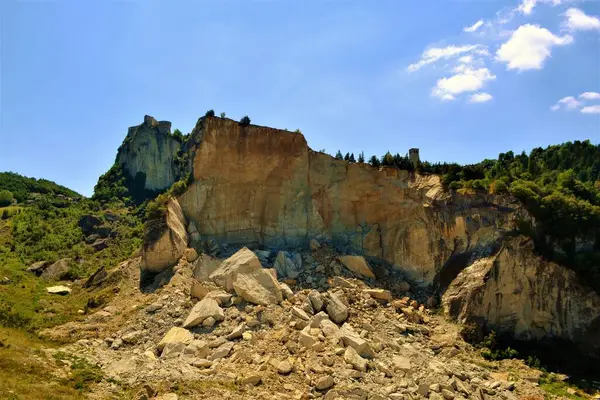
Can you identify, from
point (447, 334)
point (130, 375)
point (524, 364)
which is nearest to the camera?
point (130, 375)

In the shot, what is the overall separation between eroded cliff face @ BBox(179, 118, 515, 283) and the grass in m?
11.7

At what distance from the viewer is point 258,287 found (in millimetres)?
21438

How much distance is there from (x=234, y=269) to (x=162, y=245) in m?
5.21

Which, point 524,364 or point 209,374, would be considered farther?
point 524,364

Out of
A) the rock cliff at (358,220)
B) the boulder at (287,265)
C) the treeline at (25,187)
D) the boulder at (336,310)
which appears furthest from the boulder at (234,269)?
the treeline at (25,187)

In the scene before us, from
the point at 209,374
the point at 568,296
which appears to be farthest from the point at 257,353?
the point at 568,296

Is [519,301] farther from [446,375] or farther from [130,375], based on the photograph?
[130,375]

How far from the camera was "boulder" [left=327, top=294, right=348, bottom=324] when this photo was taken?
800 inches

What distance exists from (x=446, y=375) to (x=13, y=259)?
120 feet

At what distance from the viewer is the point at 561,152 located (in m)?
38.9

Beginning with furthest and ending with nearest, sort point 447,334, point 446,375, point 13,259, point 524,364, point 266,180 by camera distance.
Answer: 1. point 13,259
2. point 266,180
3. point 447,334
4. point 524,364
5. point 446,375

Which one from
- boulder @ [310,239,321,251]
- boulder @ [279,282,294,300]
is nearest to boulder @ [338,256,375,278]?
boulder @ [310,239,321,251]

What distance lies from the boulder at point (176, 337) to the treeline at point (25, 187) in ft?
176

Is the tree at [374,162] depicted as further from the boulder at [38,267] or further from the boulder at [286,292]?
the boulder at [38,267]
